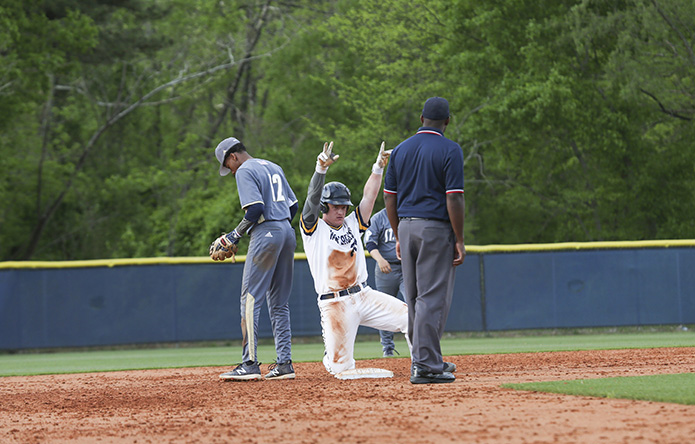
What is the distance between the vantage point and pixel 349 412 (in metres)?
5.45

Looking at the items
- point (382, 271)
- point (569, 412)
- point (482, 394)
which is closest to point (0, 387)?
point (382, 271)

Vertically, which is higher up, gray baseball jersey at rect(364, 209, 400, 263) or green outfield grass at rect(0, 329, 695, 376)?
gray baseball jersey at rect(364, 209, 400, 263)

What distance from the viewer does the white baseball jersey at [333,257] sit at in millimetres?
7629

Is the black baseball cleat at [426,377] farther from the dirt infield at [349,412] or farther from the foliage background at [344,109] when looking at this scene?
the foliage background at [344,109]

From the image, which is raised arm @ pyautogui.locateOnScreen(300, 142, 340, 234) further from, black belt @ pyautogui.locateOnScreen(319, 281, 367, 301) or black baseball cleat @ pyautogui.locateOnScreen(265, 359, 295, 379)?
black baseball cleat @ pyautogui.locateOnScreen(265, 359, 295, 379)

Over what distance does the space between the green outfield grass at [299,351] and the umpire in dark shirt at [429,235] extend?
15.6 ft

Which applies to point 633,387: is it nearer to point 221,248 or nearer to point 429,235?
point 429,235

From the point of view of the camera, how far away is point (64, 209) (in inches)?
1164

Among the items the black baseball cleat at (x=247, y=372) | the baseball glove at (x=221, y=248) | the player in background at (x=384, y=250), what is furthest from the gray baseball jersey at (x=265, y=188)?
the player in background at (x=384, y=250)

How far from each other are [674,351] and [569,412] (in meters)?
5.97

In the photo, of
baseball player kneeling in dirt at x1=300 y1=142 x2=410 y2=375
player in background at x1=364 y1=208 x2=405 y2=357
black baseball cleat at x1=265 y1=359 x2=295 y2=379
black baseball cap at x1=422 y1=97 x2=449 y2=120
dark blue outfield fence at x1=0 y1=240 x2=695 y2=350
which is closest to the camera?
black baseball cap at x1=422 y1=97 x2=449 y2=120

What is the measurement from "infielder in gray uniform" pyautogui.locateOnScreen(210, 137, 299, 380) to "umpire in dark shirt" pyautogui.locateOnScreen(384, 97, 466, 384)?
1.45 meters

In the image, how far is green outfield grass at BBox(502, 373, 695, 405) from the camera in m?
5.54

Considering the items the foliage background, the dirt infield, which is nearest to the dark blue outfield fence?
the foliage background
